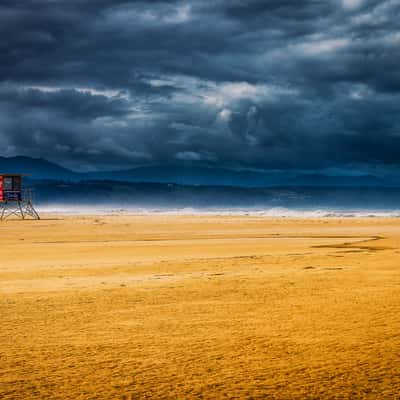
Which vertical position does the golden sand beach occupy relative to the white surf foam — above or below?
below

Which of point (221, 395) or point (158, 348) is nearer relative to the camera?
point (221, 395)

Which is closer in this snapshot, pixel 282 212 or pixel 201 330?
pixel 201 330

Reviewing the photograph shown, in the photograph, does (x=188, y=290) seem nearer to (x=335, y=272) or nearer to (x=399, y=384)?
(x=335, y=272)

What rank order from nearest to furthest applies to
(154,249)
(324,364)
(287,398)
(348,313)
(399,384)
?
(287,398) < (399,384) < (324,364) < (348,313) < (154,249)

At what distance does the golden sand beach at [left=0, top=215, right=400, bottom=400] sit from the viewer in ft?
22.0

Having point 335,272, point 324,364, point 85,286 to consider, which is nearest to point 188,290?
point 85,286

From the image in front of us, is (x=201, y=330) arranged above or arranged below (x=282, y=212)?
below

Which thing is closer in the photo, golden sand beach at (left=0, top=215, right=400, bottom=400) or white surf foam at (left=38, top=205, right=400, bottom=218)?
golden sand beach at (left=0, top=215, right=400, bottom=400)

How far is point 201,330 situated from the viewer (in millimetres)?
9516

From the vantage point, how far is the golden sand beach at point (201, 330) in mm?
6703

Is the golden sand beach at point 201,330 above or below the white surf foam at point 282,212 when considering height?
below

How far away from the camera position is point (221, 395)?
20.7 feet

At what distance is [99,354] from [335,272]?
10040 millimetres

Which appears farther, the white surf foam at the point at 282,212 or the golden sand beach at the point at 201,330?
the white surf foam at the point at 282,212
